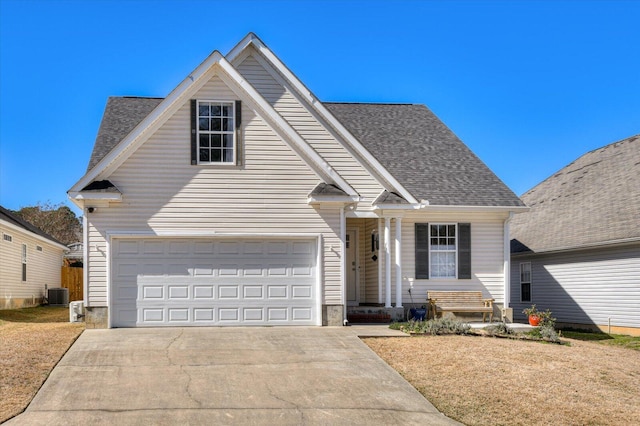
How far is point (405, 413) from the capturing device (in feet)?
36.5

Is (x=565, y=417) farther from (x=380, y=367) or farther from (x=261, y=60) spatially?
(x=261, y=60)

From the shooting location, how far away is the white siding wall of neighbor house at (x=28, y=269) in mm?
26903

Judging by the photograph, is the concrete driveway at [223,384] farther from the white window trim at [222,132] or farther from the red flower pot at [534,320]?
the red flower pot at [534,320]

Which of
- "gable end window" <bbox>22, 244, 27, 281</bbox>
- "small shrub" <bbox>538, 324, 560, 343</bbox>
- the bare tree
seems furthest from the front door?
the bare tree

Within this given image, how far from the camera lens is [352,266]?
2259 centimetres

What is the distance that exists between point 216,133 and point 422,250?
7.15 meters

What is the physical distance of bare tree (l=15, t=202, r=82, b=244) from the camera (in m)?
56.2

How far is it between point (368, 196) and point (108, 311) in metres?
7.81

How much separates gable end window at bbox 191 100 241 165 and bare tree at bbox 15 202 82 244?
135 feet

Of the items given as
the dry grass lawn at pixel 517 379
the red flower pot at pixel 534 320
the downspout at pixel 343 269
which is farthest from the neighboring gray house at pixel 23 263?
the red flower pot at pixel 534 320

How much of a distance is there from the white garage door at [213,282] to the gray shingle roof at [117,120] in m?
3.86

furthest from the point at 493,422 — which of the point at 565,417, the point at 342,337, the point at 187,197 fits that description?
the point at 187,197

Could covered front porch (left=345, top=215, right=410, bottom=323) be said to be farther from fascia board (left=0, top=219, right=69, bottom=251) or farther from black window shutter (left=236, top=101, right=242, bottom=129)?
fascia board (left=0, top=219, right=69, bottom=251)

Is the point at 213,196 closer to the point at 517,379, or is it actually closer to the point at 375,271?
the point at 375,271
